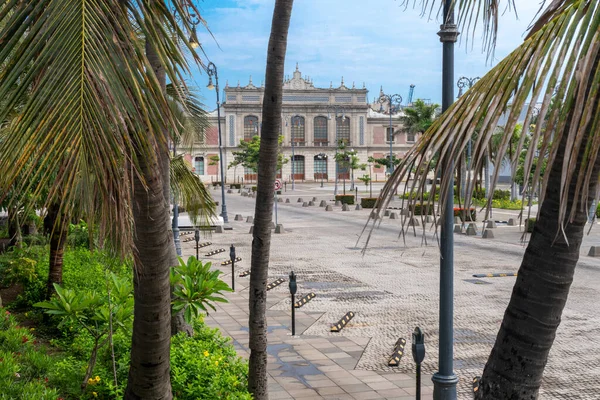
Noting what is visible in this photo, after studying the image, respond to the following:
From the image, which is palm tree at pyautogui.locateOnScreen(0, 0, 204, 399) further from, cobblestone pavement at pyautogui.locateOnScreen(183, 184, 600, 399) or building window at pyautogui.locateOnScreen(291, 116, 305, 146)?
building window at pyautogui.locateOnScreen(291, 116, 305, 146)

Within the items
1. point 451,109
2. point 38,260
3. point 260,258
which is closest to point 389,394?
point 260,258

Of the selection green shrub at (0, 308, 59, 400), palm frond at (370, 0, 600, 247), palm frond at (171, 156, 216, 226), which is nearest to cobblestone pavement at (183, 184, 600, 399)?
palm frond at (370, 0, 600, 247)

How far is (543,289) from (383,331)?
8447mm

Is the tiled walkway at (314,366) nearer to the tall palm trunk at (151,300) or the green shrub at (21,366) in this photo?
the green shrub at (21,366)

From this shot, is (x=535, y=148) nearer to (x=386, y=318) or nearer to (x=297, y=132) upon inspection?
(x=386, y=318)

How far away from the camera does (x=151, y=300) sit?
4.56m

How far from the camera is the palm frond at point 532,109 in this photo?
235 centimetres

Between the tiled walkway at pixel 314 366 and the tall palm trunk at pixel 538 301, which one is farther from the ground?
the tall palm trunk at pixel 538 301

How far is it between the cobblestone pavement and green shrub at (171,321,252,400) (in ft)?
3.90

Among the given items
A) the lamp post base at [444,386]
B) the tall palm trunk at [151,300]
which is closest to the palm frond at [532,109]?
the tall palm trunk at [151,300]

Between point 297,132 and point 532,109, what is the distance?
10143cm

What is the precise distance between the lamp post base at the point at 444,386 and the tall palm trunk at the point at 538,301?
8.43 ft

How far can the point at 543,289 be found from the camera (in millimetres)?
3389

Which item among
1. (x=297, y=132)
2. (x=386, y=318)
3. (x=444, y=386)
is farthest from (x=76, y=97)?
(x=297, y=132)
